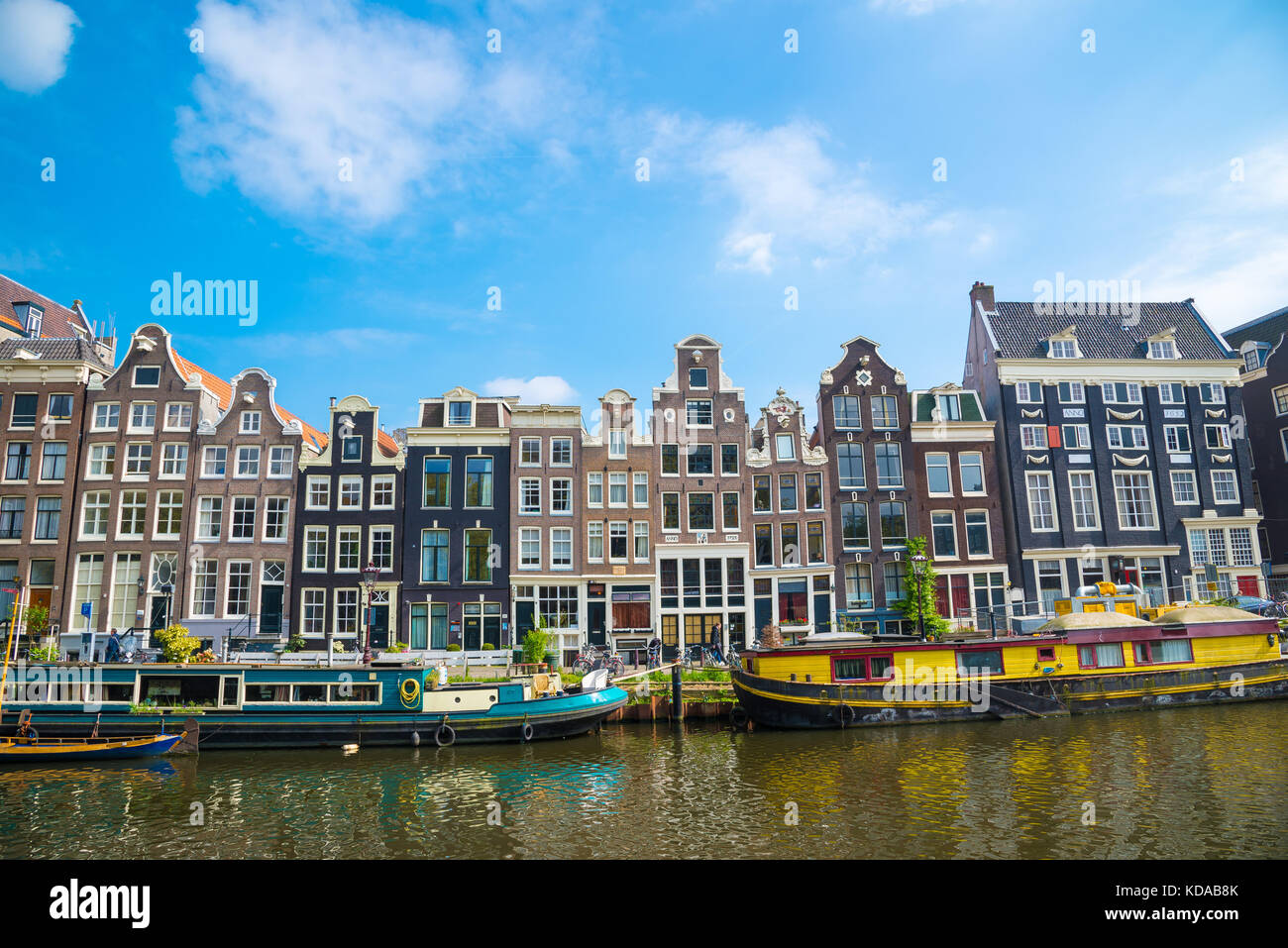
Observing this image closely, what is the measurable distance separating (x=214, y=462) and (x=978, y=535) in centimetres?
4476

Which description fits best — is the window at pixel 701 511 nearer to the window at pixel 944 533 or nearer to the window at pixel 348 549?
the window at pixel 944 533

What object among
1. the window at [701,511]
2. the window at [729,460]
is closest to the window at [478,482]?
the window at [701,511]

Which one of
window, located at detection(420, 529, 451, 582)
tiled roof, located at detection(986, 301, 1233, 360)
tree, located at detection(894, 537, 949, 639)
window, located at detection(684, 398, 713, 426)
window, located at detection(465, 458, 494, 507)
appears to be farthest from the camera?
tiled roof, located at detection(986, 301, 1233, 360)

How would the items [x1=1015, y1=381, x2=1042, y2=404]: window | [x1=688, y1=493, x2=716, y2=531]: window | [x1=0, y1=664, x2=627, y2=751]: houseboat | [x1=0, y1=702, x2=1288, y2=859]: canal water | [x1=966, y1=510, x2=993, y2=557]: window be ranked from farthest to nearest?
1. [x1=1015, y1=381, x2=1042, y2=404]: window
2. [x1=966, y1=510, x2=993, y2=557]: window
3. [x1=688, y1=493, x2=716, y2=531]: window
4. [x1=0, y1=664, x2=627, y2=751]: houseboat
5. [x1=0, y1=702, x2=1288, y2=859]: canal water

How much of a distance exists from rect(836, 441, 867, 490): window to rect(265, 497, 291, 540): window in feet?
105

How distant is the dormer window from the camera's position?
45562 mm

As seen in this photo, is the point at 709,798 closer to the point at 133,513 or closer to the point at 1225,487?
Result: the point at 133,513

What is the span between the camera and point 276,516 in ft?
146

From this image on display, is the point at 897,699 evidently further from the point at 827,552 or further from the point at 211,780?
the point at 211,780

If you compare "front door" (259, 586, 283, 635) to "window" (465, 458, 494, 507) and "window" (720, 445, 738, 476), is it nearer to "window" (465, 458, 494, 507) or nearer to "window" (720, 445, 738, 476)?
"window" (465, 458, 494, 507)

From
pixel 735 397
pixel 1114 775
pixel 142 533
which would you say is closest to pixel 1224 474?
pixel 735 397

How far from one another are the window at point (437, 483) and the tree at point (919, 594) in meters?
26.5

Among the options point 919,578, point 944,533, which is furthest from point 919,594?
point 944,533

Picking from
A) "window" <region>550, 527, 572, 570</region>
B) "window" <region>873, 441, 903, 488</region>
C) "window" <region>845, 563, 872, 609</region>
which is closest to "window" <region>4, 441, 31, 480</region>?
"window" <region>550, 527, 572, 570</region>
